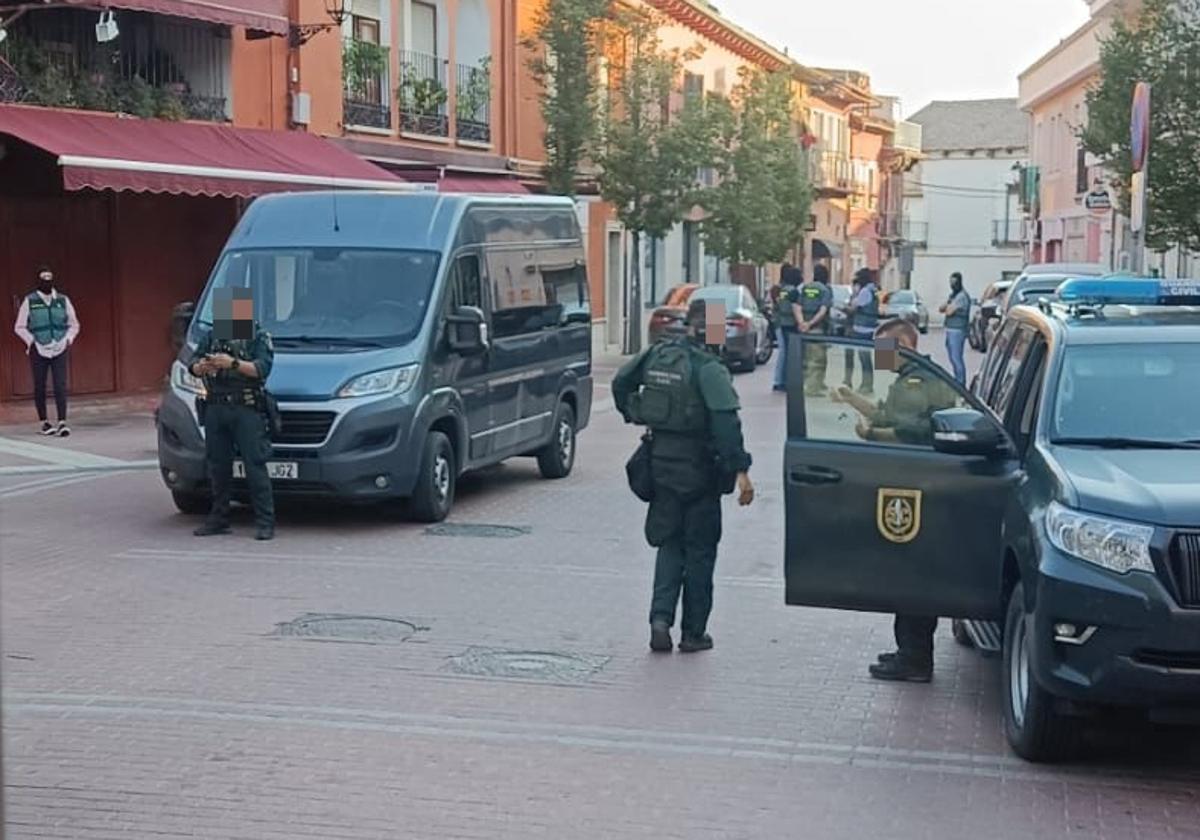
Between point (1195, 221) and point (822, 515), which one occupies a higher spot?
point (1195, 221)

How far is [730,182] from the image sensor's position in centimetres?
3850

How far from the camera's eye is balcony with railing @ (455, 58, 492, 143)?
98.5 ft

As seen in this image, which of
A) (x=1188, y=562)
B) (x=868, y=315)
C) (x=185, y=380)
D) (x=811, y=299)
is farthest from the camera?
(x=811, y=299)

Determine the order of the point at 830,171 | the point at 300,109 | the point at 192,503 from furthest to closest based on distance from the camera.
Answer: the point at 830,171 → the point at 300,109 → the point at 192,503

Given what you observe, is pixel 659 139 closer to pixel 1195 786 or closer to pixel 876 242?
pixel 1195 786

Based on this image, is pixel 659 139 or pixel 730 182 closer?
pixel 659 139

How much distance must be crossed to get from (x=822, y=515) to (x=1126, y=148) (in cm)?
1768

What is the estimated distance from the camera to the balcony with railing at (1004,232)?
81688 mm

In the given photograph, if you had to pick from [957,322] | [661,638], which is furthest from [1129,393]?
[957,322]

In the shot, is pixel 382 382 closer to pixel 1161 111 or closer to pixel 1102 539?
pixel 1102 539

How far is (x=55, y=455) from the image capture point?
16.8 metres

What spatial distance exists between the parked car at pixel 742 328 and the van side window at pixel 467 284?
53.2 feet

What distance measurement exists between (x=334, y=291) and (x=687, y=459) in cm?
532

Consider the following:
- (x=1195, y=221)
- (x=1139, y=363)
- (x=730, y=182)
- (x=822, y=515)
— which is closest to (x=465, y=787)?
(x=822, y=515)
